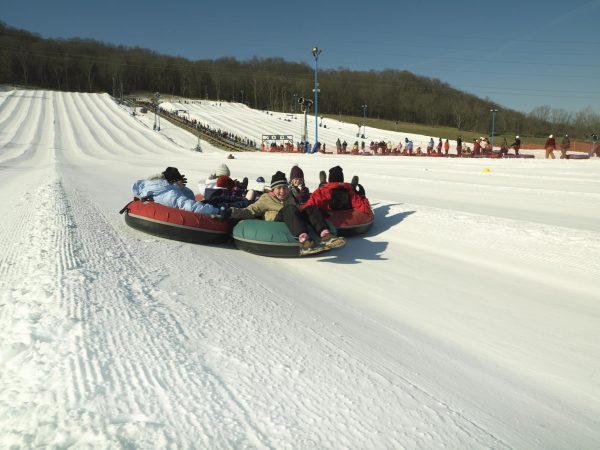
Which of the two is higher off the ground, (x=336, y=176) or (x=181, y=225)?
(x=336, y=176)

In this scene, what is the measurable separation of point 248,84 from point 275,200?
93.4m

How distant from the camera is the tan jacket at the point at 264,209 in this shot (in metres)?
5.14

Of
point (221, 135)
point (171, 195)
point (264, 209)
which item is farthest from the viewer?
point (221, 135)

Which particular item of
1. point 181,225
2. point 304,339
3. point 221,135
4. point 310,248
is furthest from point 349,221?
point 221,135

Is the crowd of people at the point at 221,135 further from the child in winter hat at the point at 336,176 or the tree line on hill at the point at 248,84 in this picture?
the tree line on hill at the point at 248,84

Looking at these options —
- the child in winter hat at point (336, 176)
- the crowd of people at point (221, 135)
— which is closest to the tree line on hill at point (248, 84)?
the crowd of people at point (221, 135)

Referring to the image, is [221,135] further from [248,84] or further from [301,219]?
[248,84]

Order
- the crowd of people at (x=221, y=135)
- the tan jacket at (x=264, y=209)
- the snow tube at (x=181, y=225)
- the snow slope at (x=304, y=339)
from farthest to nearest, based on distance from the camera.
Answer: the crowd of people at (x=221, y=135), the tan jacket at (x=264, y=209), the snow tube at (x=181, y=225), the snow slope at (x=304, y=339)

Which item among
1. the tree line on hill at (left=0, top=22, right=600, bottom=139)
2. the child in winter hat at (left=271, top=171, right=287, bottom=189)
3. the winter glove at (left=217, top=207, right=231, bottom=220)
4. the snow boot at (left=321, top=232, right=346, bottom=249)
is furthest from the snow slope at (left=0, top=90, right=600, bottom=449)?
the tree line on hill at (left=0, top=22, right=600, bottom=139)

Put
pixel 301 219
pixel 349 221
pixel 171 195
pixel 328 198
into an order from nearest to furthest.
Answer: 1. pixel 301 219
2. pixel 171 195
3. pixel 349 221
4. pixel 328 198

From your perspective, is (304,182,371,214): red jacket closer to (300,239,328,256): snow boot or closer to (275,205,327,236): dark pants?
(275,205,327,236): dark pants

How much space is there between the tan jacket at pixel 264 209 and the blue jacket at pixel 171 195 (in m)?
0.31

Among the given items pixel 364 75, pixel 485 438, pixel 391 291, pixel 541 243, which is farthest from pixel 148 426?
pixel 364 75

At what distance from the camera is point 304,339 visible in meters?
2.78
